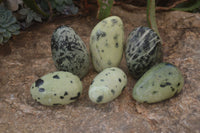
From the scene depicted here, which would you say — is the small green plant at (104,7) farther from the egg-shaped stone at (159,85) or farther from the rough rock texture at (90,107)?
the egg-shaped stone at (159,85)

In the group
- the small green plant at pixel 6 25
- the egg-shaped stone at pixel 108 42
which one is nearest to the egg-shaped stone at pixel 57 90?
the egg-shaped stone at pixel 108 42

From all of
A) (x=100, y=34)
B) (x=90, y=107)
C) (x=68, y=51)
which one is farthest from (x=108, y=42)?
(x=90, y=107)

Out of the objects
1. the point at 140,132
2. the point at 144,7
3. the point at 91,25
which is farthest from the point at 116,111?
the point at 144,7

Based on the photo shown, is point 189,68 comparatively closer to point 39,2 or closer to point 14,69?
point 14,69

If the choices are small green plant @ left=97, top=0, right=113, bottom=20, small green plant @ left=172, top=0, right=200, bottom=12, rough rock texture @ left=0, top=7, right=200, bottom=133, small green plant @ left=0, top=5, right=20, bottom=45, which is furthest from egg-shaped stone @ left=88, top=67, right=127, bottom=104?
small green plant @ left=172, top=0, right=200, bottom=12

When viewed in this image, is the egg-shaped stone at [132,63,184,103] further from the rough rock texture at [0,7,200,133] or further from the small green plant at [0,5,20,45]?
Answer: the small green plant at [0,5,20,45]
